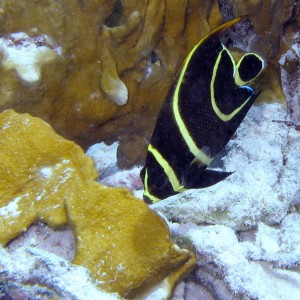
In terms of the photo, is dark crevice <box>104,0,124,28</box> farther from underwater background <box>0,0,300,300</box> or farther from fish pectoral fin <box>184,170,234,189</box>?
fish pectoral fin <box>184,170,234,189</box>

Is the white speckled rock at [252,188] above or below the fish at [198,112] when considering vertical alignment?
below

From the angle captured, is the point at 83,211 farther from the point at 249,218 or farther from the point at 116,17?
the point at 116,17

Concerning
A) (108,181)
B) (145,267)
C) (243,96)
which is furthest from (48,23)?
(145,267)

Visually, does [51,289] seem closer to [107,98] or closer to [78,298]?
[78,298]

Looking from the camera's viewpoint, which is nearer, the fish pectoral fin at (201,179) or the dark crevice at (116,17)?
the fish pectoral fin at (201,179)

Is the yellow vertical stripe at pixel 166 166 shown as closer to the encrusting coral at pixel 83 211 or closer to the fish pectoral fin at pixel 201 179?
the fish pectoral fin at pixel 201 179

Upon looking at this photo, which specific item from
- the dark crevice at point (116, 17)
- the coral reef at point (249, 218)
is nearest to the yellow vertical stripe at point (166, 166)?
the coral reef at point (249, 218)
